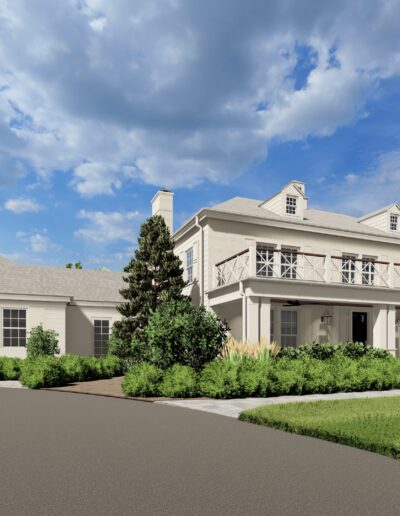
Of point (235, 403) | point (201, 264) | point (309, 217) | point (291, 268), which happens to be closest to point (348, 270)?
point (291, 268)

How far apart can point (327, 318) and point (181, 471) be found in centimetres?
1855

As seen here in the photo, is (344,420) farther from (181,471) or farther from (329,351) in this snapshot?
(329,351)

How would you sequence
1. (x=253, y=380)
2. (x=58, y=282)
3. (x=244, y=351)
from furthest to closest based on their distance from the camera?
1. (x=58, y=282)
2. (x=244, y=351)
3. (x=253, y=380)

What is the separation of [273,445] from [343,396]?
6.40 metres

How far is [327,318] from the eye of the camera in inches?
908

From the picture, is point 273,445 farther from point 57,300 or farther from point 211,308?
point 57,300

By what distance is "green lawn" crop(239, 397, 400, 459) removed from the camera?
6.91 m

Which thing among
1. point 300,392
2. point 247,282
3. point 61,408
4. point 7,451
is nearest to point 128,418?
point 61,408

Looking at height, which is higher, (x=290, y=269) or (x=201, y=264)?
(x=201, y=264)

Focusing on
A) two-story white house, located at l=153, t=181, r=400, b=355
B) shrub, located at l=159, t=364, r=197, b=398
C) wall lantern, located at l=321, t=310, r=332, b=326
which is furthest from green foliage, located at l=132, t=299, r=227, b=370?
wall lantern, located at l=321, t=310, r=332, b=326

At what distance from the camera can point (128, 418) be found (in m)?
9.35

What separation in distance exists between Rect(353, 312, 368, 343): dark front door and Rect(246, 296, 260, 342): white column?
327 inches

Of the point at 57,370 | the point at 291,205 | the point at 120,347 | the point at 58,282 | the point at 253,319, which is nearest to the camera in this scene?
the point at 57,370

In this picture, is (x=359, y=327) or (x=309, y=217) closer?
(x=359, y=327)
